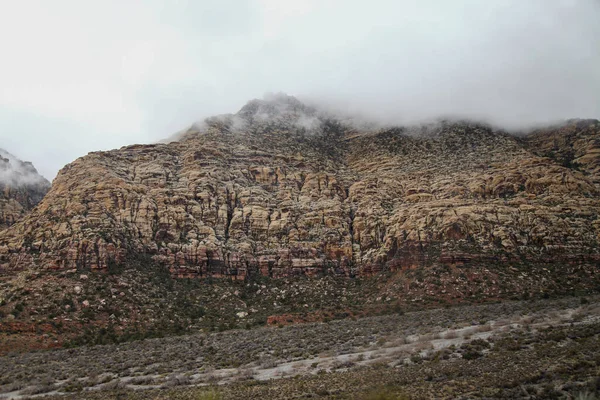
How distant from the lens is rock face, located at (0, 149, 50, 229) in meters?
79.7

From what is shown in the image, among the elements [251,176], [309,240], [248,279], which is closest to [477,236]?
[309,240]

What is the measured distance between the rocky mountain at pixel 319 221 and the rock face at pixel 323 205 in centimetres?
21

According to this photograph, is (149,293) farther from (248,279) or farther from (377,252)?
(377,252)

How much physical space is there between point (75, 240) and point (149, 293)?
11.3 meters

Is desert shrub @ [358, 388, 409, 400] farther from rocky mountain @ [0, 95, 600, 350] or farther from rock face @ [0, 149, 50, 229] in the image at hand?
rock face @ [0, 149, 50, 229]

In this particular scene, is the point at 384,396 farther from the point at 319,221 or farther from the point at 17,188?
the point at 17,188

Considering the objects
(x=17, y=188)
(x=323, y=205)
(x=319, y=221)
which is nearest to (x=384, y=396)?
(x=319, y=221)

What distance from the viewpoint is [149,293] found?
42.7 meters

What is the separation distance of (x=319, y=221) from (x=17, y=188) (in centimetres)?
8094

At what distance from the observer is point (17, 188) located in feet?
302

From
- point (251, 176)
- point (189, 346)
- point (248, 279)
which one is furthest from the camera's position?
point (251, 176)

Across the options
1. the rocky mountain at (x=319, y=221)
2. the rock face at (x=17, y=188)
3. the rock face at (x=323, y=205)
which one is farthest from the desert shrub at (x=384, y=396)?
the rock face at (x=17, y=188)

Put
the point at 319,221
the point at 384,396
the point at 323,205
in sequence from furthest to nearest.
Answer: the point at 323,205, the point at 319,221, the point at 384,396

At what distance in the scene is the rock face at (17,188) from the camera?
7969 cm
